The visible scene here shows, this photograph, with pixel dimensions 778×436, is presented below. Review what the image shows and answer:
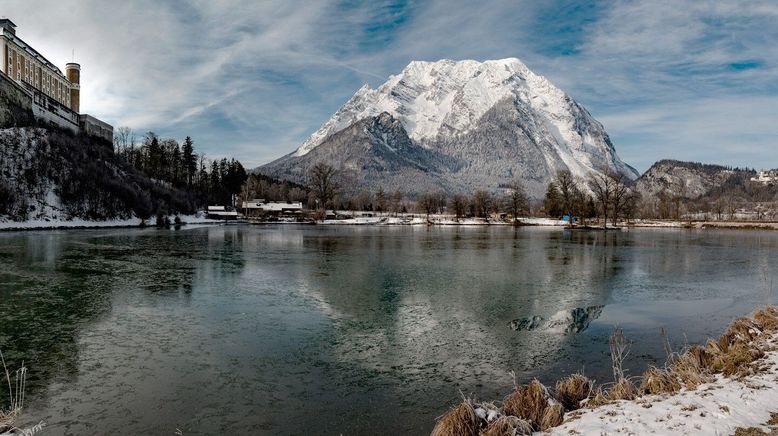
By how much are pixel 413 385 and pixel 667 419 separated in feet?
13.3

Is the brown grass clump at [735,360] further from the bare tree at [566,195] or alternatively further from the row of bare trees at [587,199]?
the bare tree at [566,195]

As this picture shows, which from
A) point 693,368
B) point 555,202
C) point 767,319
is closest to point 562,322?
point 767,319

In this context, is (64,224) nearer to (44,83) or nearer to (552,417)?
(44,83)

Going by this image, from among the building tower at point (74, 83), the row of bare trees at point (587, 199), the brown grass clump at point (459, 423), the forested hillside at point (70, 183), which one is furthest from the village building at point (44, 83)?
the row of bare trees at point (587, 199)

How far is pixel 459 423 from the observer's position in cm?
665

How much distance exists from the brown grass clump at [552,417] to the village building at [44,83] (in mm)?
84832

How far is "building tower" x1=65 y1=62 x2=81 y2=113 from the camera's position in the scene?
4225 inches

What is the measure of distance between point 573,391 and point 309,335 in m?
6.53

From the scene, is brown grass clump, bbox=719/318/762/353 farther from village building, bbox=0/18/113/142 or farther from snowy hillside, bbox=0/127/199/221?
village building, bbox=0/18/113/142

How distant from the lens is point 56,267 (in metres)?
23.9

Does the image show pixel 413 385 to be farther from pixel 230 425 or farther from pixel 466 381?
pixel 230 425

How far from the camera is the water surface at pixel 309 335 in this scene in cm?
790

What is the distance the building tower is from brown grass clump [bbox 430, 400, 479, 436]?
408ft

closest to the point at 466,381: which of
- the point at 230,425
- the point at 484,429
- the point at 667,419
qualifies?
the point at 484,429
